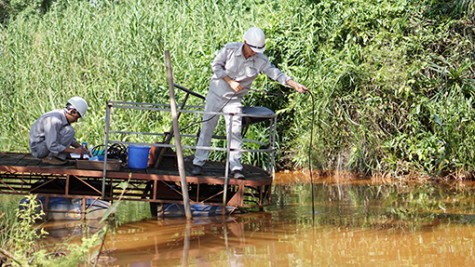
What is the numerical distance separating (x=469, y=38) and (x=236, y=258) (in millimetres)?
7398

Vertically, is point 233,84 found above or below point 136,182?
above

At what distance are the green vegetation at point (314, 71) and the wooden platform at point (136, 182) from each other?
10.9 feet

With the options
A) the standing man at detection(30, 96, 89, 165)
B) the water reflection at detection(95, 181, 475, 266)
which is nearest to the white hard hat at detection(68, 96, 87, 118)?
the standing man at detection(30, 96, 89, 165)

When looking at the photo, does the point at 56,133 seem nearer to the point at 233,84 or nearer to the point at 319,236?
the point at 233,84

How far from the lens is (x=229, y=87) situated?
35.1ft

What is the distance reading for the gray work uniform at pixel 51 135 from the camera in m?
10.3

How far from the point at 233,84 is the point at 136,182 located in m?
1.71

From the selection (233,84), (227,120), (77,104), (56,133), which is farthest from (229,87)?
(56,133)

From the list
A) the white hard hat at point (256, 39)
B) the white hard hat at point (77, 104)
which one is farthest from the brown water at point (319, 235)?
→ the white hard hat at point (256, 39)

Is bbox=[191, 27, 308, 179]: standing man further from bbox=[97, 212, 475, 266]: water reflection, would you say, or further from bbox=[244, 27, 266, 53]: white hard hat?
bbox=[97, 212, 475, 266]: water reflection

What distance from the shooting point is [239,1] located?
17.0 m

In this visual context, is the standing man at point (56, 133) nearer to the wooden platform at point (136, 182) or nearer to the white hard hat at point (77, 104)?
the white hard hat at point (77, 104)

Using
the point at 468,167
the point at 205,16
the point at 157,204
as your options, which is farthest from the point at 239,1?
the point at 157,204

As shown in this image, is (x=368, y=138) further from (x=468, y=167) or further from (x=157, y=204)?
(x=157, y=204)
